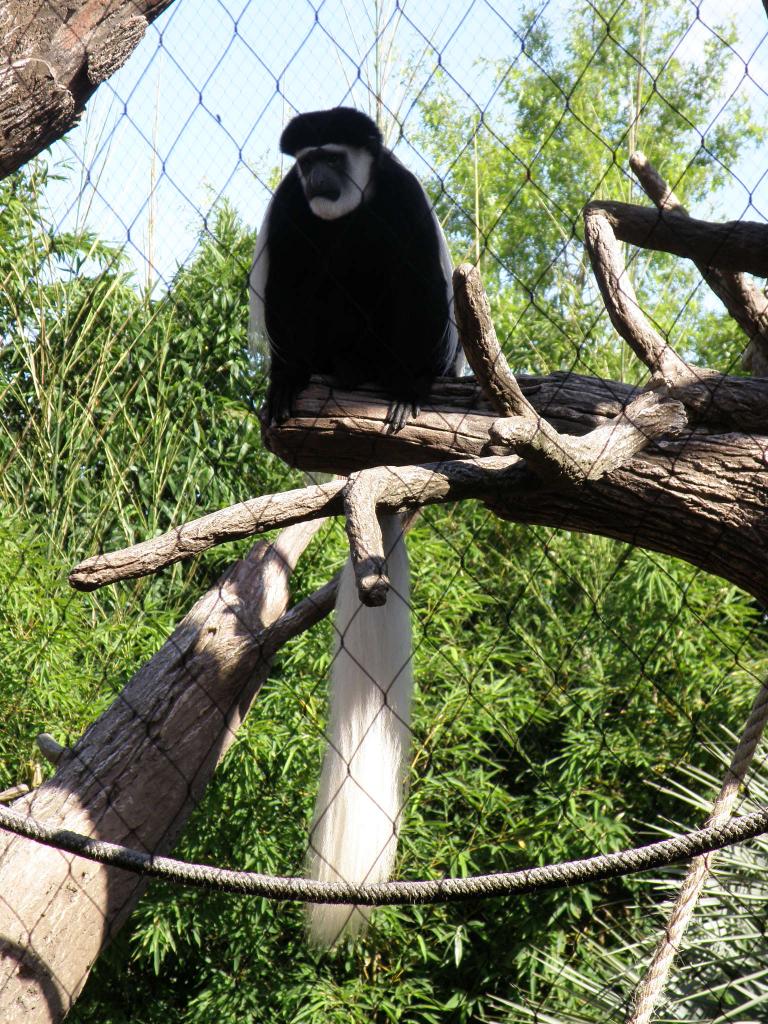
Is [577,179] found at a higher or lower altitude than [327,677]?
higher

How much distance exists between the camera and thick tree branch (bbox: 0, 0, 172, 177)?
0.98m

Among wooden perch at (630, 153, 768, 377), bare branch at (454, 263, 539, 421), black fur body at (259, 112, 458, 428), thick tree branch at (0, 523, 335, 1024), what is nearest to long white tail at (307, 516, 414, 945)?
thick tree branch at (0, 523, 335, 1024)

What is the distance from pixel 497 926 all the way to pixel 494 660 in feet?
2.38

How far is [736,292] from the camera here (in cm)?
154

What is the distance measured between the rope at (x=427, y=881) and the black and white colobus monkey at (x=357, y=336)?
0.48 meters

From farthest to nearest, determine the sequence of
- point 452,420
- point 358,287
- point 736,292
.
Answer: point 358,287, point 736,292, point 452,420

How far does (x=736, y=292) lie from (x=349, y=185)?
82cm

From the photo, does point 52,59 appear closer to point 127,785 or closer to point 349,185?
point 349,185

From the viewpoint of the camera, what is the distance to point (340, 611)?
1.73m

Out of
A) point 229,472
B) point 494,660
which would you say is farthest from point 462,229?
point 494,660

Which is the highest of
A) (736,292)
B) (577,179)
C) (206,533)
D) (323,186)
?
(577,179)

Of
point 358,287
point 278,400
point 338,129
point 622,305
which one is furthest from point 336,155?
point 622,305

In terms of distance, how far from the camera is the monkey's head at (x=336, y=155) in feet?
6.47

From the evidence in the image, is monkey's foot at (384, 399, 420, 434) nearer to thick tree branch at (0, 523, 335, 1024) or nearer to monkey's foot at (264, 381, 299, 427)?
monkey's foot at (264, 381, 299, 427)
